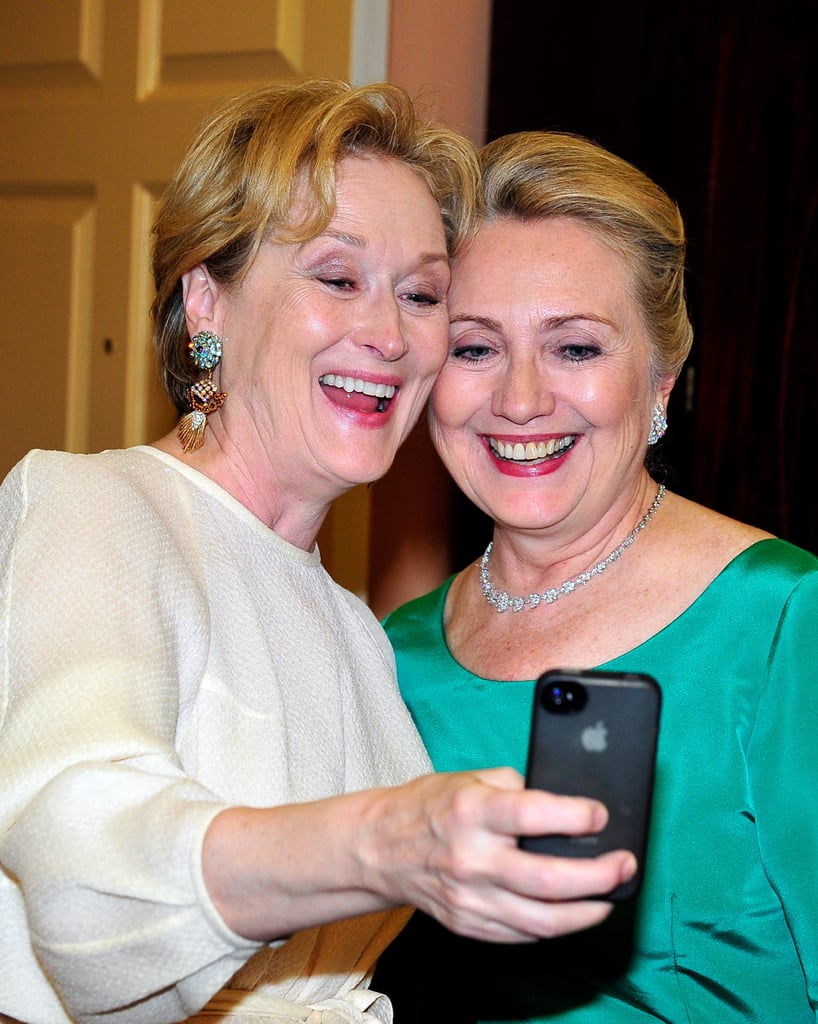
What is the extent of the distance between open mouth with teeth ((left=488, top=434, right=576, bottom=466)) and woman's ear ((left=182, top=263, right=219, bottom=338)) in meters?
0.41

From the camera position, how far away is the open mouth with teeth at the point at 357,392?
148 cm

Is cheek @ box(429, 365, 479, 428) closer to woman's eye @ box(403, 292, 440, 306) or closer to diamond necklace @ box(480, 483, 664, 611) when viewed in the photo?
woman's eye @ box(403, 292, 440, 306)

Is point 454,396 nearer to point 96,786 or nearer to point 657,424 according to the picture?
point 657,424

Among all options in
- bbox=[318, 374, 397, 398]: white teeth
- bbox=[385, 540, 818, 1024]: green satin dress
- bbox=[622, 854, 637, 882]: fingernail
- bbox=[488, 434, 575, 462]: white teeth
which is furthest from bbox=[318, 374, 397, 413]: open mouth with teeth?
bbox=[622, 854, 637, 882]: fingernail

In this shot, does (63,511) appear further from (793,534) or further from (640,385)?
(793,534)

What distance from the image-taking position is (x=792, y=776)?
1.42m

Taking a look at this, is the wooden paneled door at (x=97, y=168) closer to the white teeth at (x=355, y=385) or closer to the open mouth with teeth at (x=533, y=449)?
the open mouth with teeth at (x=533, y=449)

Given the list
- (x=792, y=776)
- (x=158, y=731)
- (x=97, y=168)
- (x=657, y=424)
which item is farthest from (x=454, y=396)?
(x=97, y=168)

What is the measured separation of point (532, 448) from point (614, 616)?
0.76 feet

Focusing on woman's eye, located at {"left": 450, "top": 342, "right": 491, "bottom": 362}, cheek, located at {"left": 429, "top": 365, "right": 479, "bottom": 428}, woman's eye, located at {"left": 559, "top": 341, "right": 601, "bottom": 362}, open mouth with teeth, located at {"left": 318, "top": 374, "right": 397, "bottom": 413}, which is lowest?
cheek, located at {"left": 429, "top": 365, "right": 479, "bottom": 428}

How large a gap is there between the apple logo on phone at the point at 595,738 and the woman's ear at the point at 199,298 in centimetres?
78

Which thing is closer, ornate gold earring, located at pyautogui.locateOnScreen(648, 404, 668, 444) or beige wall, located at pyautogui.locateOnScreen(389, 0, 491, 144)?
ornate gold earring, located at pyautogui.locateOnScreen(648, 404, 668, 444)

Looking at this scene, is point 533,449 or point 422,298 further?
point 533,449

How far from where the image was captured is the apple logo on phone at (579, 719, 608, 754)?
2.89 ft
